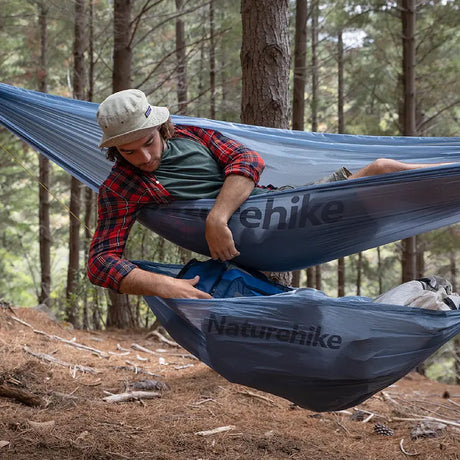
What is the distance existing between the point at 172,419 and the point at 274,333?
3.53ft

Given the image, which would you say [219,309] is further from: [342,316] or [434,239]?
[434,239]

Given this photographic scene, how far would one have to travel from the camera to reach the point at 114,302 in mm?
5504

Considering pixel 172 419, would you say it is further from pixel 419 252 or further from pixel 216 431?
pixel 419 252

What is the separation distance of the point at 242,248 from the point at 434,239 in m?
6.04

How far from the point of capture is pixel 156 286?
5.75ft

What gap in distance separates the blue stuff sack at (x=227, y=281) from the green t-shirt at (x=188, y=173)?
23cm

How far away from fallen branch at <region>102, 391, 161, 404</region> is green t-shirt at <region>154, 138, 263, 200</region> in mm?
1318

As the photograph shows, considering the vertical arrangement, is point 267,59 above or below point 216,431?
above

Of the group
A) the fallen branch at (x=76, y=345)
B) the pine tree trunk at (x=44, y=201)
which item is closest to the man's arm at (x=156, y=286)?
the fallen branch at (x=76, y=345)

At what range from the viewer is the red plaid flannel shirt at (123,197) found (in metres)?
1.84

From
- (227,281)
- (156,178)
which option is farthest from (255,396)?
(156,178)

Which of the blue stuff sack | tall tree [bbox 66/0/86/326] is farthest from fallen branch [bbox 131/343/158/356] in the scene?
the blue stuff sack

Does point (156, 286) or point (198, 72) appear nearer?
point (156, 286)

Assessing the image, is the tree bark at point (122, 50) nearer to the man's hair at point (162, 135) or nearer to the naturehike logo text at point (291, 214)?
the man's hair at point (162, 135)
